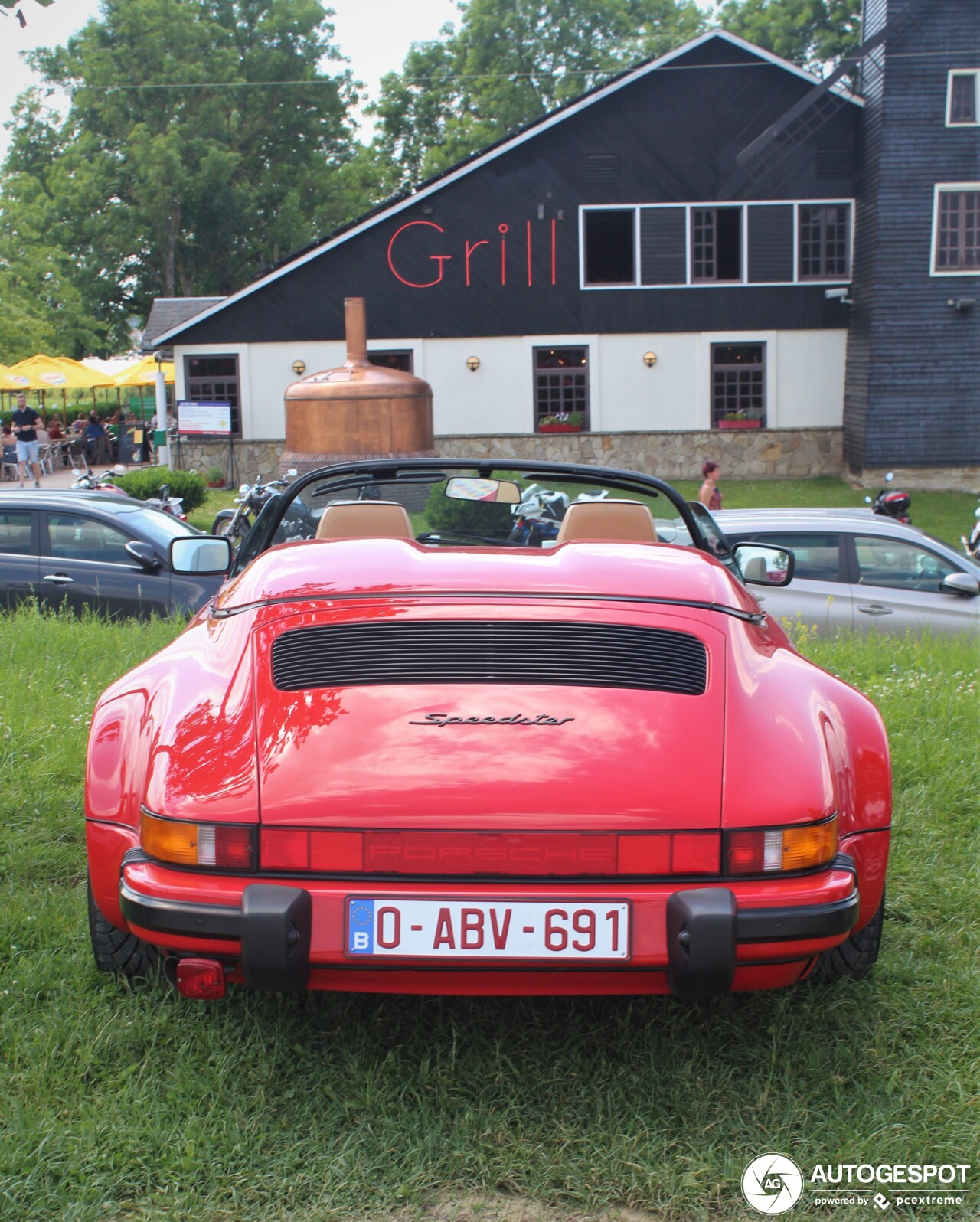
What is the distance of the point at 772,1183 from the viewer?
2588 millimetres

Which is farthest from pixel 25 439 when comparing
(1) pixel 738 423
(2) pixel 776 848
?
(2) pixel 776 848

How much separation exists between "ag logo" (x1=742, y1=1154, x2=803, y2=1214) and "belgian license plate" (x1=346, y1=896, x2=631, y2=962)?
53cm

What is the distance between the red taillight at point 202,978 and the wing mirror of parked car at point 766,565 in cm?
264

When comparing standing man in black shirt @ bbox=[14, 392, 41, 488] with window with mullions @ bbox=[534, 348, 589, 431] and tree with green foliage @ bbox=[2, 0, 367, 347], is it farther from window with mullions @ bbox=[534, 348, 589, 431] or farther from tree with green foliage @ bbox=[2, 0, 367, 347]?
tree with green foliage @ bbox=[2, 0, 367, 347]

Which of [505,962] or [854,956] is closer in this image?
[505,962]

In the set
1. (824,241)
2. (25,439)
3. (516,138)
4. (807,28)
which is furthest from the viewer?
(807,28)

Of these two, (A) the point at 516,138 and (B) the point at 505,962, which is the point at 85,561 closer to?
(B) the point at 505,962

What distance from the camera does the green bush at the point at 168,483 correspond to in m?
20.2

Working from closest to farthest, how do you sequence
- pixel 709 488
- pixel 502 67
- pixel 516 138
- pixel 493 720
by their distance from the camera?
pixel 493 720
pixel 709 488
pixel 516 138
pixel 502 67

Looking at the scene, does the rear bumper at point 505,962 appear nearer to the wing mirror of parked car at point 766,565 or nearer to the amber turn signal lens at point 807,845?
the amber turn signal lens at point 807,845

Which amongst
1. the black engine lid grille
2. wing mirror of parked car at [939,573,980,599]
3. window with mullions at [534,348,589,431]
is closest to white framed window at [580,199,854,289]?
window with mullions at [534,348,589,431]

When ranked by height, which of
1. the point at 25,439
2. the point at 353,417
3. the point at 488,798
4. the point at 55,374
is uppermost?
the point at 55,374

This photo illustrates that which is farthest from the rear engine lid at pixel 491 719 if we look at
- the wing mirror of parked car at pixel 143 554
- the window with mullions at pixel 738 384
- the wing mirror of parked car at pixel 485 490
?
the window with mullions at pixel 738 384

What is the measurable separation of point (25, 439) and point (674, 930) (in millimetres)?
25577
